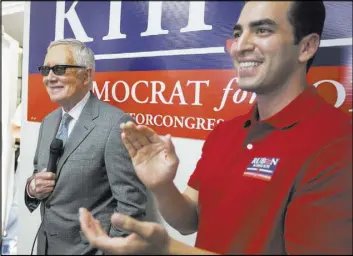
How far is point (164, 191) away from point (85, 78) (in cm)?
48

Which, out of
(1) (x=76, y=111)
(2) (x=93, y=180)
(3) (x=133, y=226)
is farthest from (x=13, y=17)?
(3) (x=133, y=226)

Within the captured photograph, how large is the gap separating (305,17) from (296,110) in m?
0.20

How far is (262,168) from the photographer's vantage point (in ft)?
2.54

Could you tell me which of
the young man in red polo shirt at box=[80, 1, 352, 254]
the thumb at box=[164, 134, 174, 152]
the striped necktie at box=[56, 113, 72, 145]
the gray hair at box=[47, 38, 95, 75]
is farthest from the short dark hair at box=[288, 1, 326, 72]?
the striped necktie at box=[56, 113, 72, 145]

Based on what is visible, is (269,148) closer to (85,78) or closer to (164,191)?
(164,191)

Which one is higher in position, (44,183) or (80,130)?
(80,130)

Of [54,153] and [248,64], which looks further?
[54,153]

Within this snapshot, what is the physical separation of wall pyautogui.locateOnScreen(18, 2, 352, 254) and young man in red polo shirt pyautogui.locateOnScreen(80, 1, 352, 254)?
0.07 m

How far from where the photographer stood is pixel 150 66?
107cm

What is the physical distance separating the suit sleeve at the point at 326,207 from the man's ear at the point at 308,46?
20 centimetres

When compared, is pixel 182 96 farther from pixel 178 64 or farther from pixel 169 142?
pixel 169 142

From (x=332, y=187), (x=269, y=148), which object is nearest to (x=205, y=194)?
(x=269, y=148)

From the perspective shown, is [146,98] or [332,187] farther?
[146,98]

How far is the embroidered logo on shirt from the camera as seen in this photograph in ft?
2.49
